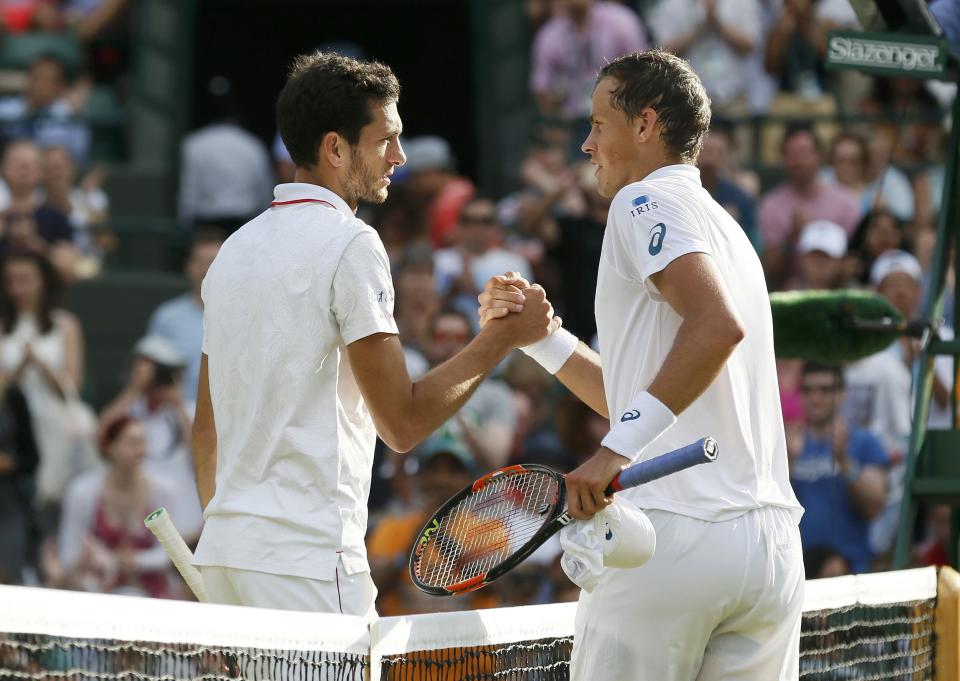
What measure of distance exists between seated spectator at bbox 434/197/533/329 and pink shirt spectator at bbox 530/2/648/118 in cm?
200

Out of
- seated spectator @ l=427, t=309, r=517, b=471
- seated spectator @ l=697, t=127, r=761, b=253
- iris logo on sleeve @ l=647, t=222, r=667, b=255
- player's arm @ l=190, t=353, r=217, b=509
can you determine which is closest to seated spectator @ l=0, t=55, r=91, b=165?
seated spectator @ l=427, t=309, r=517, b=471

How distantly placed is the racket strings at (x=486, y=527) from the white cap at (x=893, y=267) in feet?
19.6

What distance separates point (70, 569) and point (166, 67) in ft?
20.1

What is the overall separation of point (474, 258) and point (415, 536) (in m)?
2.62

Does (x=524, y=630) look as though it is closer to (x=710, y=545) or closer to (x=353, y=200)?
(x=710, y=545)

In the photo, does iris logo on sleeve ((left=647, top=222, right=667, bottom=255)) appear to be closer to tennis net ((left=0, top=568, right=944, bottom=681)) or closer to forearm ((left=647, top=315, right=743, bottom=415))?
forearm ((left=647, top=315, right=743, bottom=415))

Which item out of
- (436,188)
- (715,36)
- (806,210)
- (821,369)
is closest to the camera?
(821,369)

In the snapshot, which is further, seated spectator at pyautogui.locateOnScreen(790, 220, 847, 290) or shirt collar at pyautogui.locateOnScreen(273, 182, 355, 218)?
seated spectator at pyautogui.locateOnScreen(790, 220, 847, 290)

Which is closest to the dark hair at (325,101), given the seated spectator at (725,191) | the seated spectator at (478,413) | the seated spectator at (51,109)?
the seated spectator at (478,413)

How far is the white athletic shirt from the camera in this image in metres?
3.38

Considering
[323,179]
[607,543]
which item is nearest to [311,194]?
[323,179]

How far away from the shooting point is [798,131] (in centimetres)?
1086

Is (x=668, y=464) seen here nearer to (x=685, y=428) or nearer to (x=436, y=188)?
(x=685, y=428)

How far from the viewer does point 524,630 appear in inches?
150
